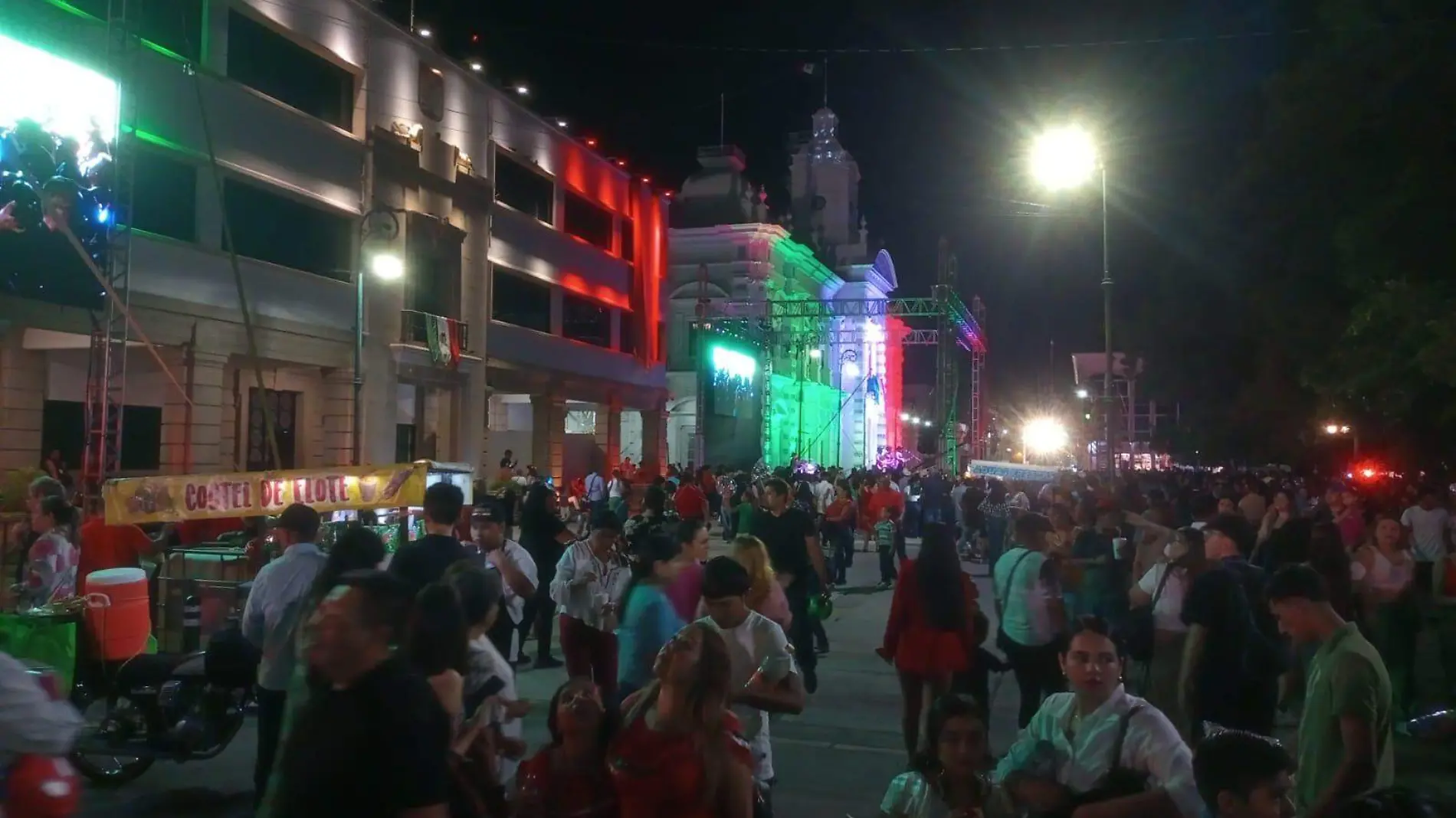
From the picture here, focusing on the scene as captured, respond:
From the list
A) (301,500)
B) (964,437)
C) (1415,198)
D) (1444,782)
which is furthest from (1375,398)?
(964,437)

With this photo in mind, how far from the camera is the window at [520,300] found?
29.4 metres

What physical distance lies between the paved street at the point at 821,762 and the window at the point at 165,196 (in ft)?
41.5

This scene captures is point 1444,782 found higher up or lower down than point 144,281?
lower down

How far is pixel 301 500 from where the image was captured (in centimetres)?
943

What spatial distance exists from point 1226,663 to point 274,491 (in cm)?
750

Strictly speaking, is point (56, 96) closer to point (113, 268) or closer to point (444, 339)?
point (113, 268)

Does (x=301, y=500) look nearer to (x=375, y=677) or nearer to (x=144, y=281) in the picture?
(x=375, y=677)

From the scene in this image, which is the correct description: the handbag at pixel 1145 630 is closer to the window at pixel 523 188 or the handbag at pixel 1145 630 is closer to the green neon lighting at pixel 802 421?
the window at pixel 523 188

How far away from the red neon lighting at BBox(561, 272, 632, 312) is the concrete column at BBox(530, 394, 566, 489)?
328cm

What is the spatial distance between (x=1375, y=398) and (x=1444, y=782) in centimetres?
1174

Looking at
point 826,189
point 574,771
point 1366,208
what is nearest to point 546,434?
point 1366,208

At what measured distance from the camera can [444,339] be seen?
2589cm

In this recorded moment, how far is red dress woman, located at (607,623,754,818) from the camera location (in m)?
3.11

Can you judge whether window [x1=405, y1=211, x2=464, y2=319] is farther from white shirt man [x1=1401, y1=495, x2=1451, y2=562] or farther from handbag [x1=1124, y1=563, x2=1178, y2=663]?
handbag [x1=1124, y1=563, x2=1178, y2=663]
